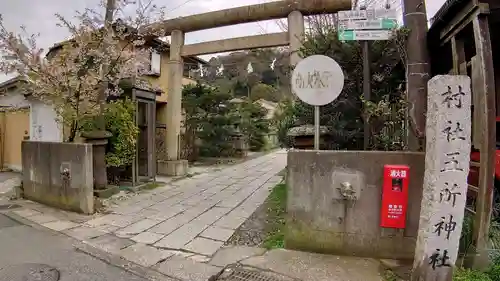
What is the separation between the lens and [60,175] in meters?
5.99

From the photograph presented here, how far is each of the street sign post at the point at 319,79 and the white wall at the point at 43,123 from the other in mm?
8348

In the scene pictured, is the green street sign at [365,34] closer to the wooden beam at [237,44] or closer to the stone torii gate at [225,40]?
the stone torii gate at [225,40]

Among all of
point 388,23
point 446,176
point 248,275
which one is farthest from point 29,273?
point 388,23

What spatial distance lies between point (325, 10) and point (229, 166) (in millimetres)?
7415

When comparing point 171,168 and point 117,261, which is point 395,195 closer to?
point 117,261

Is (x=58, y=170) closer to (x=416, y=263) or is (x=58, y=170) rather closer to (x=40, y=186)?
(x=40, y=186)

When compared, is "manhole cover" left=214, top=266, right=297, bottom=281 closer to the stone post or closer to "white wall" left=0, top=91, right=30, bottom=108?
the stone post

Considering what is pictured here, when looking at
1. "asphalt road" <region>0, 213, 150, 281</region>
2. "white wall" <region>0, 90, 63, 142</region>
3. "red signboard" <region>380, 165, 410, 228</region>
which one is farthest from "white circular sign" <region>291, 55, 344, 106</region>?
"white wall" <region>0, 90, 63, 142</region>

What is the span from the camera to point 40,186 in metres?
6.53

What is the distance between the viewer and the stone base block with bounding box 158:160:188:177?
32.9 ft

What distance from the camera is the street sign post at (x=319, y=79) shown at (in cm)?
404

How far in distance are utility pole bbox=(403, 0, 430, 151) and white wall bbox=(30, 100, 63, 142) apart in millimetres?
9399

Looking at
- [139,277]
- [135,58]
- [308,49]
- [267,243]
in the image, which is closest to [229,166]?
[135,58]

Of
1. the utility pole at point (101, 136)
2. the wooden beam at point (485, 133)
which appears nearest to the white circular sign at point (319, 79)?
the wooden beam at point (485, 133)
